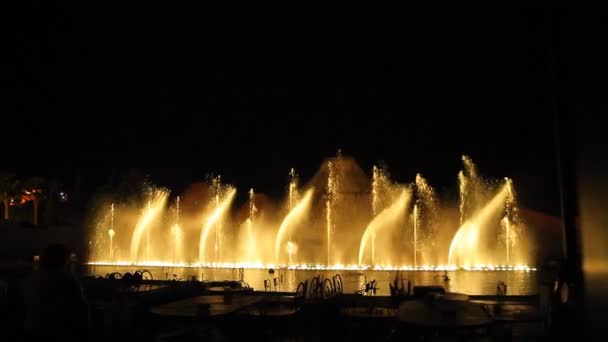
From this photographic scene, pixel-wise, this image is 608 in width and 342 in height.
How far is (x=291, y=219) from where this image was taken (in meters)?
42.2

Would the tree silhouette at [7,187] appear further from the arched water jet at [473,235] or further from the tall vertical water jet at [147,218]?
the arched water jet at [473,235]

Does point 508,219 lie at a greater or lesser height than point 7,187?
lesser

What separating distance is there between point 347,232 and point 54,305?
1365 inches

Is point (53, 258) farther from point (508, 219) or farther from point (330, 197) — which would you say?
point (330, 197)

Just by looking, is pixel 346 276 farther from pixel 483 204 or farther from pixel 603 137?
pixel 603 137

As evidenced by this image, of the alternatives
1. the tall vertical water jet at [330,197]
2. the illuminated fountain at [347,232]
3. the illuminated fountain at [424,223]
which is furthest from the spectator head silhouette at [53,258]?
the tall vertical water jet at [330,197]

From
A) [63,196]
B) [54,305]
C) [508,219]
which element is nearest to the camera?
[54,305]

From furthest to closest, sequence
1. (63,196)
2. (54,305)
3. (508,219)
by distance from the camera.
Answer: (63,196) → (508,219) → (54,305)

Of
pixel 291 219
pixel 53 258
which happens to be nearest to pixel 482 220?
pixel 291 219

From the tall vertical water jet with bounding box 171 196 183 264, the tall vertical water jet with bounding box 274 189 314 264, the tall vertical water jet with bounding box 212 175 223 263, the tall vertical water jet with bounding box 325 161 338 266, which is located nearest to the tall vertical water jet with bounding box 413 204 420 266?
the tall vertical water jet with bounding box 325 161 338 266

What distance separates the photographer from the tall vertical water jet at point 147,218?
42250 mm

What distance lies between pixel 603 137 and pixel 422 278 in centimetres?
1996

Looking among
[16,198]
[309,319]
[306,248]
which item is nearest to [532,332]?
[309,319]

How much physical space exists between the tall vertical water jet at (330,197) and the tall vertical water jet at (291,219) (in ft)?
5.49
